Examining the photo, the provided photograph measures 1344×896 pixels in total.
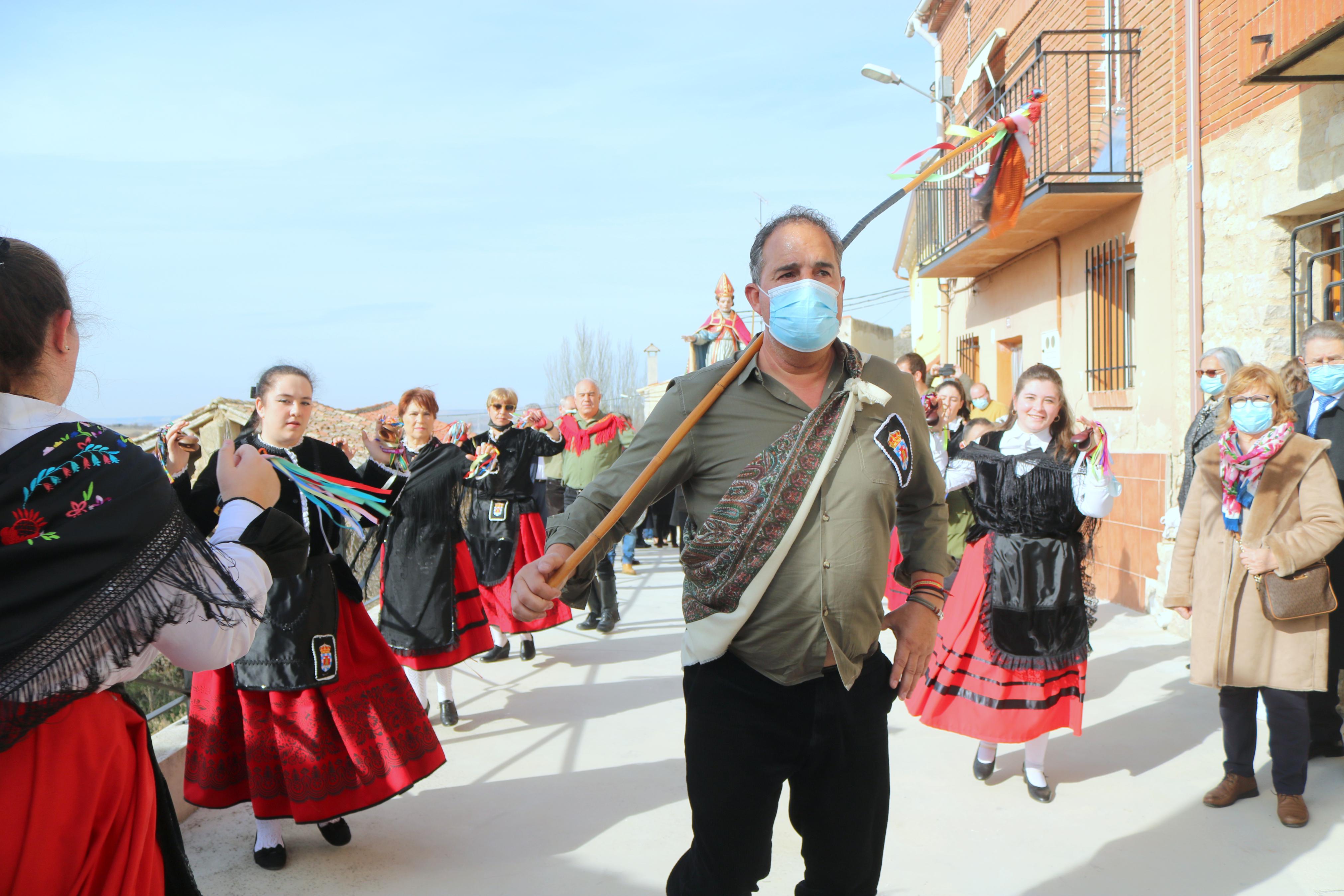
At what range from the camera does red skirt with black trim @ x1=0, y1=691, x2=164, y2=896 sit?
64.5 inches

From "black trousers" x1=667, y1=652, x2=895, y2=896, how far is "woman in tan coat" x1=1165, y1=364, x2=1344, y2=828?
2387 millimetres

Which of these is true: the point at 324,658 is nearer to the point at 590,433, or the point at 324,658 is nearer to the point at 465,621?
the point at 465,621

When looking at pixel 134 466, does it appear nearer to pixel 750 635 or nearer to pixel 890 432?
pixel 750 635

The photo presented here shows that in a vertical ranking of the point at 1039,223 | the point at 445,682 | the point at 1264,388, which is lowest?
the point at 445,682

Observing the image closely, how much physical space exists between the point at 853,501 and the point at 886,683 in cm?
47

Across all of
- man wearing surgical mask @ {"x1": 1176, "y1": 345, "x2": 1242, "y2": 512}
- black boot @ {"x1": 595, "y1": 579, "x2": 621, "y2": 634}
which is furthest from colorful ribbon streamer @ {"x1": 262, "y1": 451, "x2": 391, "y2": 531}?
man wearing surgical mask @ {"x1": 1176, "y1": 345, "x2": 1242, "y2": 512}

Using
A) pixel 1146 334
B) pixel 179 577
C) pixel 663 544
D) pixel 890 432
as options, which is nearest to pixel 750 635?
pixel 890 432

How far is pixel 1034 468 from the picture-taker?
423 cm

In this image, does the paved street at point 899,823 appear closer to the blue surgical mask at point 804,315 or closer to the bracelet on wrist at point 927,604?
the bracelet on wrist at point 927,604

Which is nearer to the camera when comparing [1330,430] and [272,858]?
[272,858]

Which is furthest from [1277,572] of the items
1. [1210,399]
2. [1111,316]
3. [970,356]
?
[970,356]

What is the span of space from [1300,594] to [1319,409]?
1155 mm

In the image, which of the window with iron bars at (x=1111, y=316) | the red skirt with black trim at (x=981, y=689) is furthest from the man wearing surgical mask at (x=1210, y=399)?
the window with iron bars at (x=1111, y=316)

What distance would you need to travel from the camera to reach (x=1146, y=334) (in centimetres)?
809
